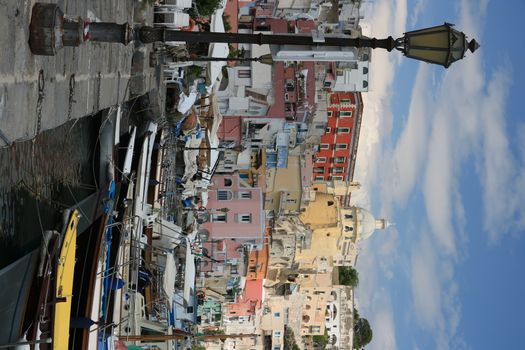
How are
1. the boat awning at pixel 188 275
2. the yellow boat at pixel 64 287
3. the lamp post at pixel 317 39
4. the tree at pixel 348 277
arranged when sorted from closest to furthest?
the lamp post at pixel 317 39 → the yellow boat at pixel 64 287 → the boat awning at pixel 188 275 → the tree at pixel 348 277

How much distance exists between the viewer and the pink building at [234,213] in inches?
2046

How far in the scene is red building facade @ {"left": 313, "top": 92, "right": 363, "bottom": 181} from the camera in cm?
6644

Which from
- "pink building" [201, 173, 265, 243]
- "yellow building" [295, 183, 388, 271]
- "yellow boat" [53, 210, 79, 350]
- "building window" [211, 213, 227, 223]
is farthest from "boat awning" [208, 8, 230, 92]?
"yellow building" [295, 183, 388, 271]

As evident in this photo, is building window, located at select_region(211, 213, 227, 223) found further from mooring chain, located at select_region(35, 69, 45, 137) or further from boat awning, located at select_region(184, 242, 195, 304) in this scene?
mooring chain, located at select_region(35, 69, 45, 137)

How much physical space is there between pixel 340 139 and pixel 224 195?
70.0 ft

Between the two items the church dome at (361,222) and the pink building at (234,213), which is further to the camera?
the church dome at (361,222)

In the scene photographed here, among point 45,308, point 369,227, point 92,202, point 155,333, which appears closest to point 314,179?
point 369,227

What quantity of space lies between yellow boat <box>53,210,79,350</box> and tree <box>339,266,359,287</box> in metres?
80.6

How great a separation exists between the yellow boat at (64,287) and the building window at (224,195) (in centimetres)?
3838

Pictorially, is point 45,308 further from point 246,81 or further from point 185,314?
point 246,81

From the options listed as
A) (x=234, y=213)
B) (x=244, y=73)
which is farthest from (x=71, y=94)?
(x=234, y=213)

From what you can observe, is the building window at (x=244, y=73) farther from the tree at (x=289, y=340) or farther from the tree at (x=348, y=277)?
the tree at (x=348, y=277)

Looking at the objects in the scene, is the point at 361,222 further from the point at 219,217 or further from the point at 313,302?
the point at 219,217

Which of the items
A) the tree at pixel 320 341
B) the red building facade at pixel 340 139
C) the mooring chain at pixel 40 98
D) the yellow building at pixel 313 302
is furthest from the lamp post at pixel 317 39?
the tree at pixel 320 341
